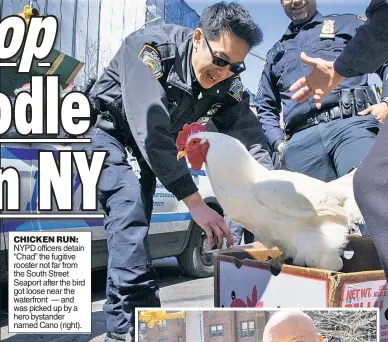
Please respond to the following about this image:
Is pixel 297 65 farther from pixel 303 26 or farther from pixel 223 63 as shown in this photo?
pixel 223 63

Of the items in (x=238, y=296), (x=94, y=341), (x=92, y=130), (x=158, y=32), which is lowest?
(x=94, y=341)

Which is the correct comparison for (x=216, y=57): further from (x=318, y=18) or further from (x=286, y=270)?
(x=286, y=270)

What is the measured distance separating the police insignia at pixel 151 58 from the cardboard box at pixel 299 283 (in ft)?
1.87

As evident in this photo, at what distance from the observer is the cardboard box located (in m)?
1.18

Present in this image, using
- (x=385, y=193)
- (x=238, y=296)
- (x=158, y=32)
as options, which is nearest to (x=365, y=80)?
(x=158, y=32)

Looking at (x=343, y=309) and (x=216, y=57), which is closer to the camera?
(x=343, y=309)

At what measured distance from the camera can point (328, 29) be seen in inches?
66.1

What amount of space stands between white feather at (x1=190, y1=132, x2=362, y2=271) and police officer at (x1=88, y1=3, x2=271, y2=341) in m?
0.10

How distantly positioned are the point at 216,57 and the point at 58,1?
0.51 meters

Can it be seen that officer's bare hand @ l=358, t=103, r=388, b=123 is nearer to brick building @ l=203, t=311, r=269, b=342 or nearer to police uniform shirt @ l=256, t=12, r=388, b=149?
police uniform shirt @ l=256, t=12, r=388, b=149

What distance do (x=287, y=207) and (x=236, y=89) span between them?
1.58ft

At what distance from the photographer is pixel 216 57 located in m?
1.49

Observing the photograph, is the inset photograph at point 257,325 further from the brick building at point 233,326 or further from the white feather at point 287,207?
the white feather at point 287,207

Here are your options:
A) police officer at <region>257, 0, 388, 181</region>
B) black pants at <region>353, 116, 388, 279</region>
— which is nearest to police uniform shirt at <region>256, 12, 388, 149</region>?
police officer at <region>257, 0, 388, 181</region>
